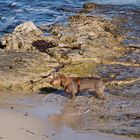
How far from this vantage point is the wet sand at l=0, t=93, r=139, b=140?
387 inches

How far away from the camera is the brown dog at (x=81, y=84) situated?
13.1 m

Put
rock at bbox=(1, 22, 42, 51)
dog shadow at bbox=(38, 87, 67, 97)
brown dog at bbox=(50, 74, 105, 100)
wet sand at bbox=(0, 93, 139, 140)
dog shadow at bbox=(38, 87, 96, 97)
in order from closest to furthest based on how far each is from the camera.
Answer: wet sand at bbox=(0, 93, 139, 140)
brown dog at bbox=(50, 74, 105, 100)
dog shadow at bbox=(38, 87, 96, 97)
dog shadow at bbox=(38, 87, 67, 97)
rock at bbox=(1, 22, 42, 51)

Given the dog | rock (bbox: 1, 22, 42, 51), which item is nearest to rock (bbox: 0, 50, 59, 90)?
the dog

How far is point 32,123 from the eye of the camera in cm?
1069

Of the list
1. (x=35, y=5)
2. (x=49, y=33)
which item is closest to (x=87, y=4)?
(x=35, y=5)

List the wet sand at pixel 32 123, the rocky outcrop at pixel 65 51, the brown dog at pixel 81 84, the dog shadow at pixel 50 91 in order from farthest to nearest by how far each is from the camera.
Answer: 1. the rocky outcrop at pixel 65 51
2. the dog shadow at pixel 50 91
3. the brown dog at pixel 81 84
4. the wet sand at pixel 32 123

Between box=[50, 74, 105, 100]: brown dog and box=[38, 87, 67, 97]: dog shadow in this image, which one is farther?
box=[38, 87, 67, 97]: dog shadow

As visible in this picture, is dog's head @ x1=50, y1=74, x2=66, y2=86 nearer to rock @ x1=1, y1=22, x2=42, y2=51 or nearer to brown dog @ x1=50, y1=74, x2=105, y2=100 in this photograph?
brown dog @ x1=50, y1=74, x2=105, y2=100

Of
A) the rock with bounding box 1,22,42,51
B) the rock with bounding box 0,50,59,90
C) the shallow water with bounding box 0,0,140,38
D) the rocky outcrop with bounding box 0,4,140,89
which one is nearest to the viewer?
the rock with bounding box 0,50,59,90

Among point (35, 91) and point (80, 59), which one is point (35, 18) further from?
point (35, 91)

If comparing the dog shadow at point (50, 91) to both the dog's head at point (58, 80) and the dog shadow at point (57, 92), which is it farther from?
the dog's head at point (58, 80)

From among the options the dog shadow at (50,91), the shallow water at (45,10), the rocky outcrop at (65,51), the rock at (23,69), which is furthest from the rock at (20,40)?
the shallow water at (45,10)

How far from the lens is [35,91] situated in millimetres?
13805

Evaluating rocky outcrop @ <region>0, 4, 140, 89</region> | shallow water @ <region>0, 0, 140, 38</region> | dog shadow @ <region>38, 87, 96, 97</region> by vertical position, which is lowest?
shallow water @ <region>0, 0, 140, 38</region>
